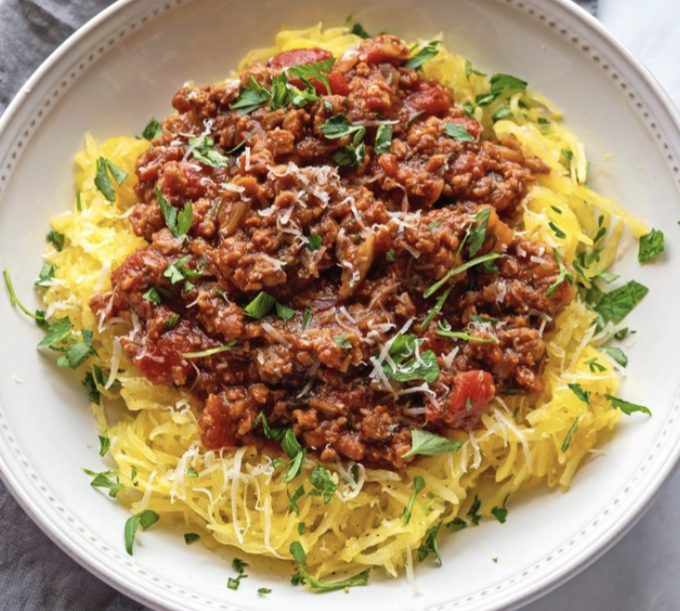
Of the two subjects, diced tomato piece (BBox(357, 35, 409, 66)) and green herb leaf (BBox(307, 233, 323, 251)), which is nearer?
green herb leaf (BBox(307, 233, 323, 251))

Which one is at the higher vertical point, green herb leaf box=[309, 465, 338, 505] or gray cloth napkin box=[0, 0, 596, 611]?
green herb leaf box=[309, 465, 338, 505]

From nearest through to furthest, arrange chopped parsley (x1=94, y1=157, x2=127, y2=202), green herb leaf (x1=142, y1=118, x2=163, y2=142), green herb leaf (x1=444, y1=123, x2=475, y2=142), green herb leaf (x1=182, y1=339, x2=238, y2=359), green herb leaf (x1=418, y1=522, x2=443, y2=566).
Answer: green herb leaf (x1=182, y1=339, x2=238, y2=359)
green herb leaf (x1=418, y1=522, x2=443, y2=566)
green herb leaf (x1=444, y1=123, x2=475, y2=142)
chopped parsley (x1=94, y1=157, x2=127, y2=202)
green herb leaf (x1=142, y1=118, x2=163, y2=142)

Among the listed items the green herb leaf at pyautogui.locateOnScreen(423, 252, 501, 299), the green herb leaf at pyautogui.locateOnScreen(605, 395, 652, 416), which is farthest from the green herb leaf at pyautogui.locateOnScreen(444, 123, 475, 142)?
the green herb leaf at pyautogui.locateOnScreen(605, 395, 652, 416)

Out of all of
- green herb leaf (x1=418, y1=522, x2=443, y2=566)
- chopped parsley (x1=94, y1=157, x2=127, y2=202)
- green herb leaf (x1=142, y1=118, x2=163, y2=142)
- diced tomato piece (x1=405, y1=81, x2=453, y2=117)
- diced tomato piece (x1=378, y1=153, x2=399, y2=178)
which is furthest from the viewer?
green herb leaf (x1=142, y1=118, x2=163, y2=142)

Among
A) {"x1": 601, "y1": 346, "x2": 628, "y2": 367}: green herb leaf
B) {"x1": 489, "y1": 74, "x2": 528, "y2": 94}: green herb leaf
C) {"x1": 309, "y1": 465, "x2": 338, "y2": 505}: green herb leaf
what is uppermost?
{"x1": 489, "y1": 74, "x2": 528, "y2": 94}: green herb leaf

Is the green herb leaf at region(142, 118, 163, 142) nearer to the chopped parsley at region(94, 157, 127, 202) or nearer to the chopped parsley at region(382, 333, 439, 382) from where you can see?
the chopped parsley at region(94, 157, 127, 202)

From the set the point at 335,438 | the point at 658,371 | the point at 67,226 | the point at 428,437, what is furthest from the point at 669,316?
the point at 67,226

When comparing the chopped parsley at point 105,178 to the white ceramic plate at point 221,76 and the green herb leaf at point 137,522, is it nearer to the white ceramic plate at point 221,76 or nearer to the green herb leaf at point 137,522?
the white ceramic plate at point 221,76

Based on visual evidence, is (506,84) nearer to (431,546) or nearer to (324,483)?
(324,483)
